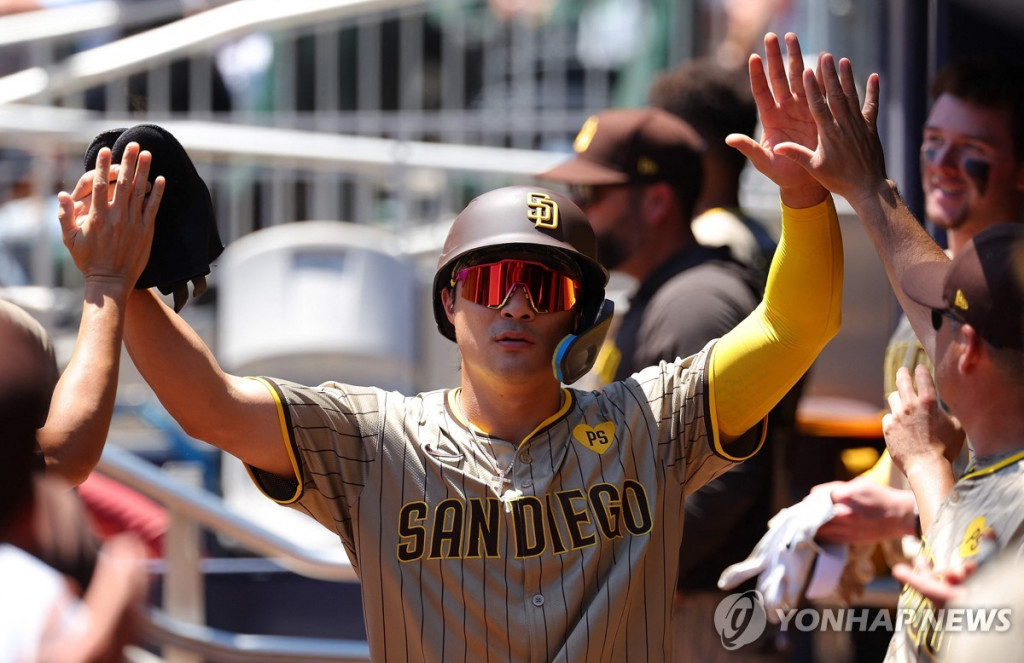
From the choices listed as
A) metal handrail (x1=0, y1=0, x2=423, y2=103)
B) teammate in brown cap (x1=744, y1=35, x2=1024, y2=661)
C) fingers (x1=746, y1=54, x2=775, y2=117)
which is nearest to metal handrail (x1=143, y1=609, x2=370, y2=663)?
teammate in brown cap (x1=744, y1=35, x2=1024, y2=661)

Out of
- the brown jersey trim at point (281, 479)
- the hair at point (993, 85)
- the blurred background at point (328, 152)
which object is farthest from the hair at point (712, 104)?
the brown jersey trim at point (281, 479)

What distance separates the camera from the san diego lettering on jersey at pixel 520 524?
2.55m

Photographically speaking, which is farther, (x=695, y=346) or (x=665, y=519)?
(x=695, y=346)

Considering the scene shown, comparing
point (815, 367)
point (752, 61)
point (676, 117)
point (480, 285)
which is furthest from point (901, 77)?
point (480, 285)

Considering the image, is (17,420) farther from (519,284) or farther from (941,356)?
(941,356)

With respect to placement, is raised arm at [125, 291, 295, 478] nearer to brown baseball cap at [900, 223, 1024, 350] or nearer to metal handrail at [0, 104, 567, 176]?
brown baseball cap at [900, 223, 1024, 350]

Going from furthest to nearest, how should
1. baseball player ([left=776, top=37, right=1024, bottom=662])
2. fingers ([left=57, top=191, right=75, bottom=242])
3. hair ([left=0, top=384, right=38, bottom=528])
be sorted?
1. fingers ([left=57, top=191, right=75, bottom=242])
2. baseball player ([left=776, top=37, right=1024, bottom=662])
3. hair ([left=0, top=384, right=38, bottom=528])

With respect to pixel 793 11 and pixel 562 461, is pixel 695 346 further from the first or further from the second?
pixel 793 11

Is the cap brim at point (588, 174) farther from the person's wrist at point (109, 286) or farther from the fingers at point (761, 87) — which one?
the person's wrist at point (109, 286)

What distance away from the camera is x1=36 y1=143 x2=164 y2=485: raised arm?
2316mm

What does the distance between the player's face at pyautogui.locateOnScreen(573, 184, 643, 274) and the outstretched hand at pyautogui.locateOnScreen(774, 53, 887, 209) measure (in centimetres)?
147

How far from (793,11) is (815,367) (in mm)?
2531

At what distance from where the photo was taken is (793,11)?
7.08m

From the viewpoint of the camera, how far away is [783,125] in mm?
2691
